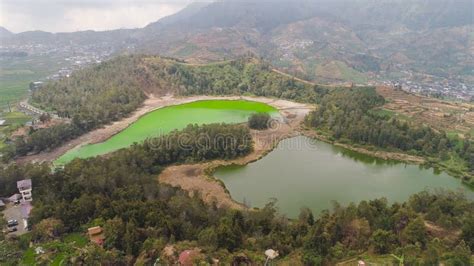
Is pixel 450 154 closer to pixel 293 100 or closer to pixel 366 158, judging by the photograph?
pixel 366 158

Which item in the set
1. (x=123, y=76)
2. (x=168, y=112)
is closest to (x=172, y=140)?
(x=168, y=112)

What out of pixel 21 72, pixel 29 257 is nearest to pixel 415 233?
pixel 29 257

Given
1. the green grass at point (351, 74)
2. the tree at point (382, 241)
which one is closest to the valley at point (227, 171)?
the tree at point (382, 241)

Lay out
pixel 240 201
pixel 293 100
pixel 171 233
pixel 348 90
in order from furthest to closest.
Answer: pixel 293 100, pixel 348 90, pixel 240 201, pixel 171 233

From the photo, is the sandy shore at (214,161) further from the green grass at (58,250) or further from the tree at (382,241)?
the tree at (382,241)

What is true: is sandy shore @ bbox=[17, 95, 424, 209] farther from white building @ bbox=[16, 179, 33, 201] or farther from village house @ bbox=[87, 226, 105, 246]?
white building @ bbox=[16, 179, 33, 201]

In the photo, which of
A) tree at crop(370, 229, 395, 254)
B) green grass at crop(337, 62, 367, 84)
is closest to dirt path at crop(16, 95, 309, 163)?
tree at crop(370, 229, 395, 254)
